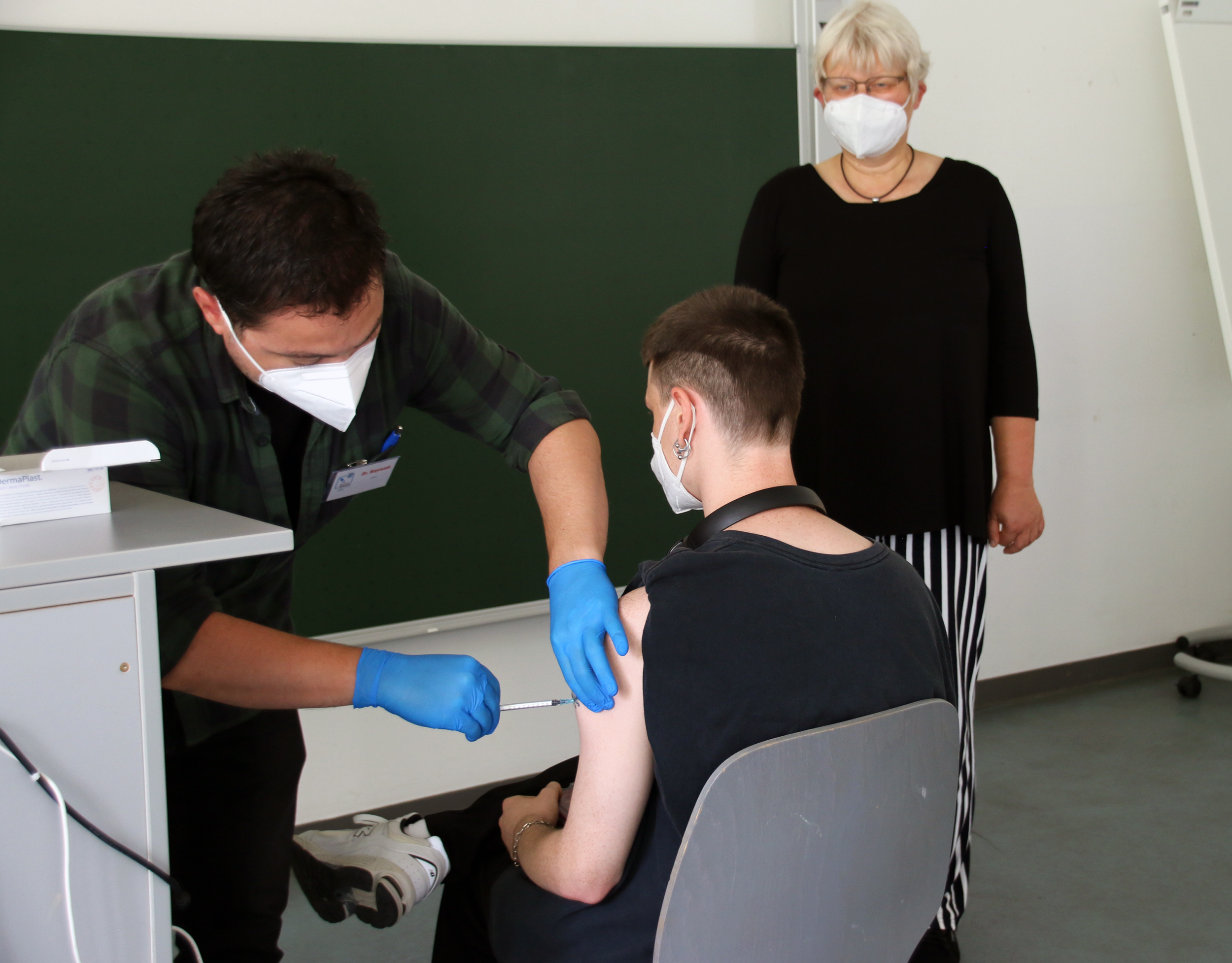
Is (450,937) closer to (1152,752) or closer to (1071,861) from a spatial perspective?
(1071,861)

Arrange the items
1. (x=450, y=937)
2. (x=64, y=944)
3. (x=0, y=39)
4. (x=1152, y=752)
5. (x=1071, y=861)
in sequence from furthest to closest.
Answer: (x=1152, y=752) → (x=1071, y=861) → (x=0, y=39) → (x=450, y=937) → (x=64, y=944)

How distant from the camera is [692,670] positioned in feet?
3.09

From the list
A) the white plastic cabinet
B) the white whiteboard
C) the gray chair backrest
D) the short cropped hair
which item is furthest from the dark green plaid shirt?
the white whiteboard

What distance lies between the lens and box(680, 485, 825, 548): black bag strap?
41.9 inches

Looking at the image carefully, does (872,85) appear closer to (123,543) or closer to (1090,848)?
(123,543)

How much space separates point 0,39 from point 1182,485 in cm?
361

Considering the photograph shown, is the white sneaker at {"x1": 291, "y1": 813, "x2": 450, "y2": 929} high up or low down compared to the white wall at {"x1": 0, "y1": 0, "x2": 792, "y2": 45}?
down

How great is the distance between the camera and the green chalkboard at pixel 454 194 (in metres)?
1.94

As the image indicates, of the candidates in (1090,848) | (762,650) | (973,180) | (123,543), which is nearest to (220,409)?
Result: (123,543)

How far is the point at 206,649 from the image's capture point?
1078 millimetres

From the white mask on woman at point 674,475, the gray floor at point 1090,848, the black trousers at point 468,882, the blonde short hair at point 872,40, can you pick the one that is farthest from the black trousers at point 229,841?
the blonde short hair at point 872,40

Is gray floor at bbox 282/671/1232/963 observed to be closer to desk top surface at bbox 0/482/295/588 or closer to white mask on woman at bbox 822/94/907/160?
desk top surface at bbox 0/482/295/588

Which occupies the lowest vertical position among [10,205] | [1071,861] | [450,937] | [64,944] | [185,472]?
[1071,861]

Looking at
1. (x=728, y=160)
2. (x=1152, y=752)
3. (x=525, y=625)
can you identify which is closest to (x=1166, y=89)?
(x=728, y=160)
